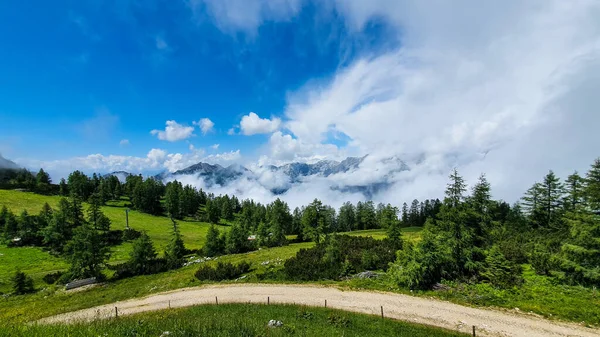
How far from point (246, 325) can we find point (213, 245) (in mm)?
57898

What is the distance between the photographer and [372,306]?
23844mm

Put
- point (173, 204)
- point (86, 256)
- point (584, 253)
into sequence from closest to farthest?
1. point (584, 253)
2. point (86, 256)
3. point (173, 204)

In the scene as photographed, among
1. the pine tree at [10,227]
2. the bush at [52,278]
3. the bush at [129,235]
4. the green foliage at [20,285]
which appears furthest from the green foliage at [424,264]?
the pine tree at [10,227]

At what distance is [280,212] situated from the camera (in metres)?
99.9

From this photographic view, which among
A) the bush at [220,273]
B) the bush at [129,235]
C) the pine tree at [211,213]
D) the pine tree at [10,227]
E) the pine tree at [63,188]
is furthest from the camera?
the pine tree at [211,213]

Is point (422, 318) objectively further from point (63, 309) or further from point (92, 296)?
point (92, 296)

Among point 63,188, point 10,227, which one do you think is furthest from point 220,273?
point 63,188

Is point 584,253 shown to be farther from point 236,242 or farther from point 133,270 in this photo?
point 133,270

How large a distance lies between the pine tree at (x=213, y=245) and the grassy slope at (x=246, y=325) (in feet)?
141

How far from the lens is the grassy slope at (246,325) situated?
30.8 ft

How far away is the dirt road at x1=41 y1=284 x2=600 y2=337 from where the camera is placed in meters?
18.7

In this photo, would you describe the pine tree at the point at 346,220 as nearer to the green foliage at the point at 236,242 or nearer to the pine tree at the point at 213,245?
the green foliage at the point at 236,242

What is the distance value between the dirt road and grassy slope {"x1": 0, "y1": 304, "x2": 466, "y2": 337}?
2.22m

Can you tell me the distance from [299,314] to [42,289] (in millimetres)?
50134
